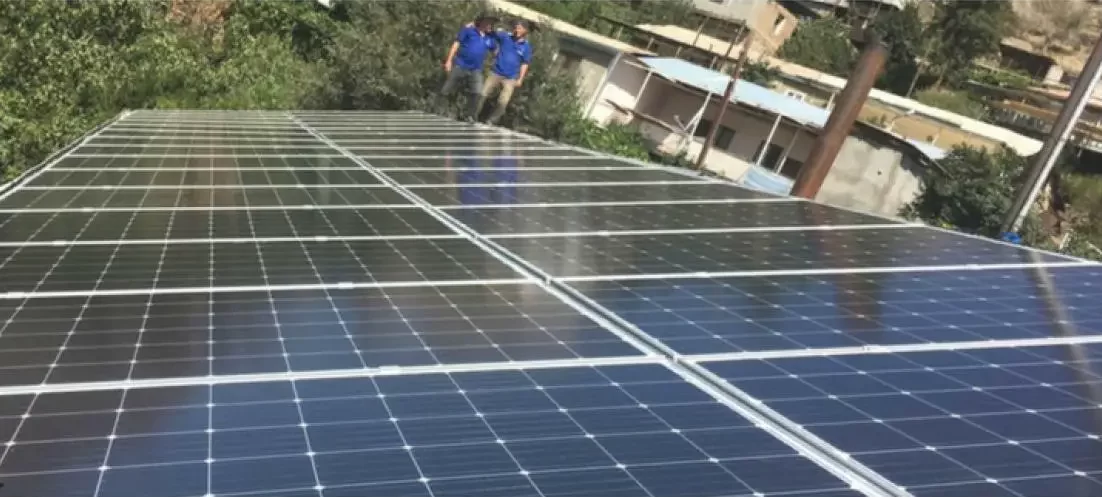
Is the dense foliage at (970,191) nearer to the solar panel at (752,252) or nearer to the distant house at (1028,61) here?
the solar panel at (752,252)

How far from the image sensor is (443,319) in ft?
17.7

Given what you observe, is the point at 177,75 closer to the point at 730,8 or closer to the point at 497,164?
the point at 497,164

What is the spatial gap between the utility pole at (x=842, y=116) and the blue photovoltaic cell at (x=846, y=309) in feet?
25.6

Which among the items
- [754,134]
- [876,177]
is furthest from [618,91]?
[876,177]

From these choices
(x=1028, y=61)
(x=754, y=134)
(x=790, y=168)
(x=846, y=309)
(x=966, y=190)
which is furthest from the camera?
(x=1028, y=61)

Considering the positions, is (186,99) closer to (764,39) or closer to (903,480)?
(903,480)

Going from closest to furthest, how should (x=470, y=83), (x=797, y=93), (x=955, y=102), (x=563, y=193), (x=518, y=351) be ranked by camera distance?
(x=518, y=351) → (x=563, y=193) → (x=470, y=83) → (x=797, y=93) → (x=955, y=102)

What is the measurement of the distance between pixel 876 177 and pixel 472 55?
3601cm

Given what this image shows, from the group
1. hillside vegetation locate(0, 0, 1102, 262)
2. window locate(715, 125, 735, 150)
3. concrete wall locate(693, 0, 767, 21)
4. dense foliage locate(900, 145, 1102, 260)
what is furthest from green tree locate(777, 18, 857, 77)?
hillside vegetation locate(0, 0, 1102, 262)

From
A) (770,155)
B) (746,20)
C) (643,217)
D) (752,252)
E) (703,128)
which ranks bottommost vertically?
(643,217)

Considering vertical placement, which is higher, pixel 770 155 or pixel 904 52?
pixel 904 52

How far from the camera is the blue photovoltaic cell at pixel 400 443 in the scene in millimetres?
3385

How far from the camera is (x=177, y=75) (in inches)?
1091

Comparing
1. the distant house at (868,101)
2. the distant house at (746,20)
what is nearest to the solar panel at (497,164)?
the distant house at (868,101)
